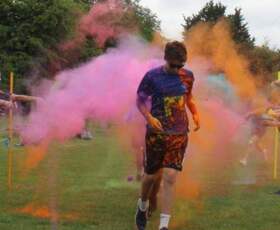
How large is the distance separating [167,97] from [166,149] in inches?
21.3

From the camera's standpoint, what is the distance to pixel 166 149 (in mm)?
6762

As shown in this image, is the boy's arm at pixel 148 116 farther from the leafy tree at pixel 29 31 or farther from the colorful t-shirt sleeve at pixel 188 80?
the leafy tree at pixel 29 31

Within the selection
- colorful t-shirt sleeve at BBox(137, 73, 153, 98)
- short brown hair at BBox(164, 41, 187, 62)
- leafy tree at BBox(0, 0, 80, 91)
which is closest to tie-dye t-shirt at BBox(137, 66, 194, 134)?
colorful t-shirt sleeve at BBox(137, 73, 153, 98)

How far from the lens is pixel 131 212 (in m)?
8.18

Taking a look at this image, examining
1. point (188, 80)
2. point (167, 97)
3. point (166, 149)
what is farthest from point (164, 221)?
point (188, 80)

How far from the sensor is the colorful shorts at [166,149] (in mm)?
6711

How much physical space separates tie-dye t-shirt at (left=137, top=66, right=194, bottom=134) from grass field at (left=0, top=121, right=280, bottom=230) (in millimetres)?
1273

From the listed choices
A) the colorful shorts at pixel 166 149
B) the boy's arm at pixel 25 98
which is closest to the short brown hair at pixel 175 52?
the colorful shorts at pixel 166 149

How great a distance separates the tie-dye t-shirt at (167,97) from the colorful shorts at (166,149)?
7cm

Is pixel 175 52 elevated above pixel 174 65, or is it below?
above

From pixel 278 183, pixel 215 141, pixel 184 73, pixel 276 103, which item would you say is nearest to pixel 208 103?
pixel 215 141

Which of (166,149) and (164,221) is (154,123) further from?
(164,221)

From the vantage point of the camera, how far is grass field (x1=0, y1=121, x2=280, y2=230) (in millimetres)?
7480

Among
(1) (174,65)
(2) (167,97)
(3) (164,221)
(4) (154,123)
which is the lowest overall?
(3) (164,221)
